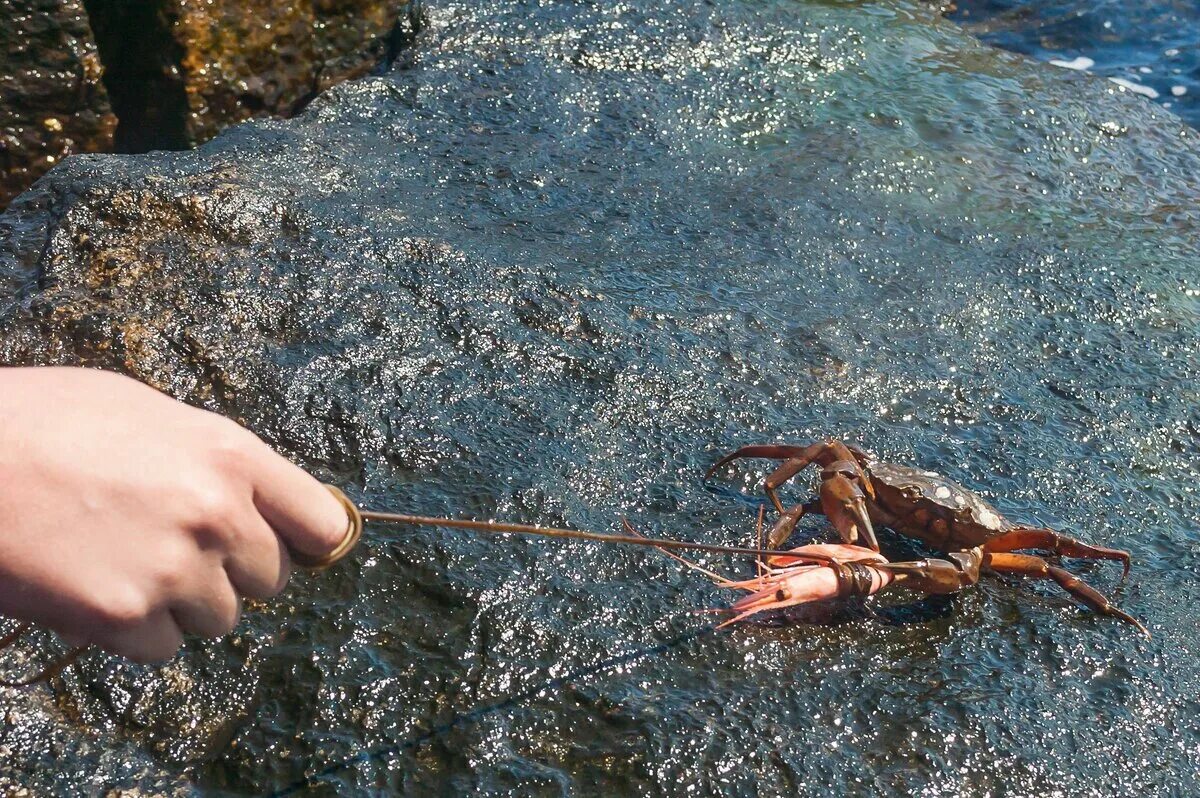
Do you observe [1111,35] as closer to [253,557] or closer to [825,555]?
[825,555]

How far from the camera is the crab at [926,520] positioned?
347 cm

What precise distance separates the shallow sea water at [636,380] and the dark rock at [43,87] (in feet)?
4.39

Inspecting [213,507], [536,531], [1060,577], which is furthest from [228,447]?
[1060,577]

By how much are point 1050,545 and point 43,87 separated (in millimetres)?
5373

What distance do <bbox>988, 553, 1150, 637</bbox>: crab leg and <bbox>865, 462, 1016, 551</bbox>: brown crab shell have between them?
0.10 meters

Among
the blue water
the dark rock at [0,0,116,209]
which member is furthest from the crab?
the blue water

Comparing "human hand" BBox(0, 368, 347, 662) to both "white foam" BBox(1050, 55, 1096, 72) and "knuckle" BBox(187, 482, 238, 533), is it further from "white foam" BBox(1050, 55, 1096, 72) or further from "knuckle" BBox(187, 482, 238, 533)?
"white foam" BBox(1050, 55, 1096, 72)

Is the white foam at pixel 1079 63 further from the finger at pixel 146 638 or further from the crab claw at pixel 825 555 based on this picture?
the finger at pixel 146 638

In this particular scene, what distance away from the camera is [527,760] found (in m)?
2.79

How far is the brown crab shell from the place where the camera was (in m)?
3.51

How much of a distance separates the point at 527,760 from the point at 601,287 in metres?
2.18

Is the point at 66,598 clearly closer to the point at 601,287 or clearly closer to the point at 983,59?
the point at 601,287

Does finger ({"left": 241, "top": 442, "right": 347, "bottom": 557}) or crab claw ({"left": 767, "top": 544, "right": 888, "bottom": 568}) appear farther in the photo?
crab claw ({"left": 767, "top": 544, "right": 888, "bottom": 568})

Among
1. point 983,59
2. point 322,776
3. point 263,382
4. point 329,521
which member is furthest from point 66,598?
point 983,59
